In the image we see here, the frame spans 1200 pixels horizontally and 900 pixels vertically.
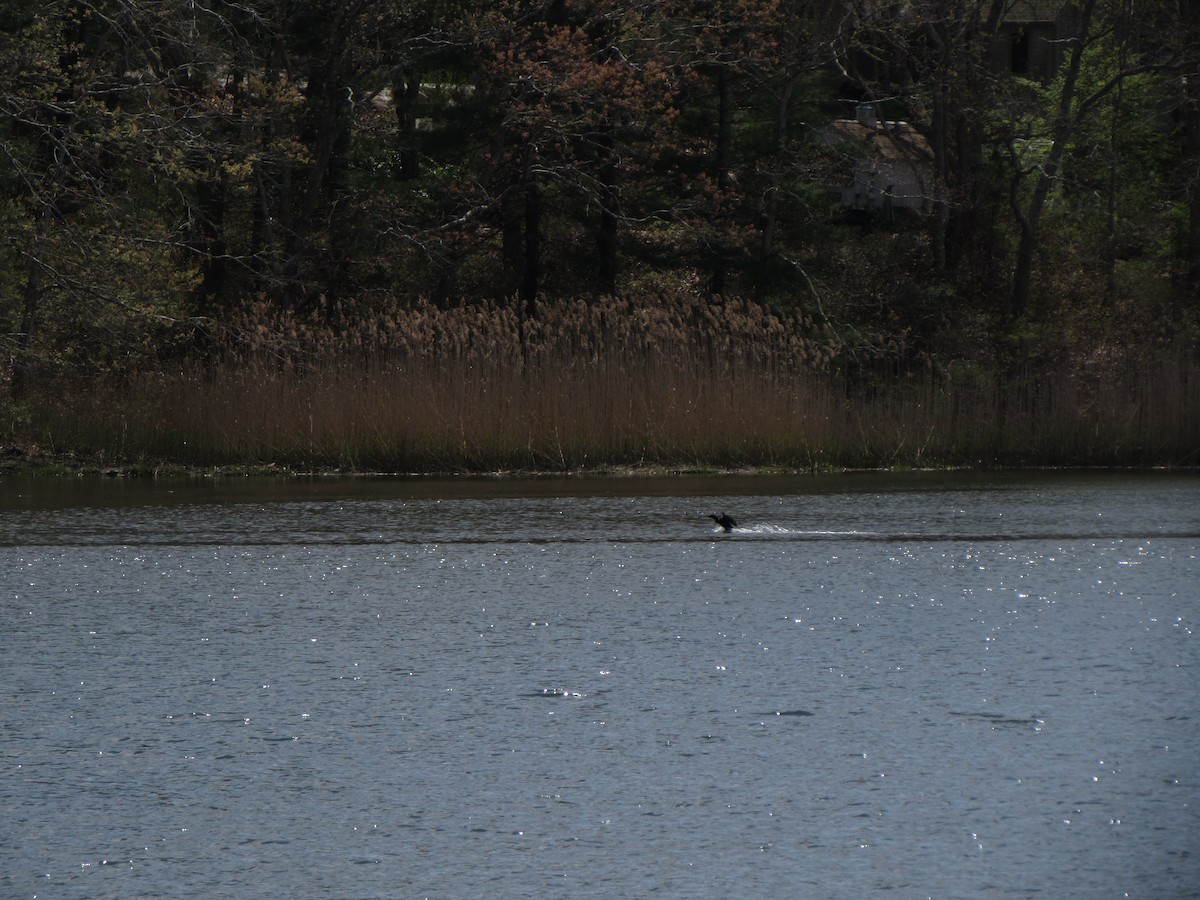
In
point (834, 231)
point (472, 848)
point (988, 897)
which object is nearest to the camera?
point (988, 897)

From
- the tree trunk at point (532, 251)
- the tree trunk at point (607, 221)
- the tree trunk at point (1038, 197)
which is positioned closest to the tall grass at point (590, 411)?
the tree trunk at point (607, 221)

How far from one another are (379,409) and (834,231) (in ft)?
38.3

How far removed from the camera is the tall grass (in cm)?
1608

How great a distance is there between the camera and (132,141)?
63.0ft

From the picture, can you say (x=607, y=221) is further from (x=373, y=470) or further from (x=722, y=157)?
(x=373, y=470)

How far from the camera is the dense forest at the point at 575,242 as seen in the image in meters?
16.4

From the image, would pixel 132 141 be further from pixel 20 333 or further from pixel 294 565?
pixel 294 565

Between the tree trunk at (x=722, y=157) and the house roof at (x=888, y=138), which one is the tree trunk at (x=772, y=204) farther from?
the house roof at (x=888, y=138)

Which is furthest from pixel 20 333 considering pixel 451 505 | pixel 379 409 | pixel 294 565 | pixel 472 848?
pixel 472 848

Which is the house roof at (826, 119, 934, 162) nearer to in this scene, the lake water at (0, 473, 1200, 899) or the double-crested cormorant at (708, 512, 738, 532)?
the double-crested cormorant at (708, 512, 738, 532)

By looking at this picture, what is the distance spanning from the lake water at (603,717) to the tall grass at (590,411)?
654cm

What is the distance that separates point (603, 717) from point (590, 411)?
11.2m

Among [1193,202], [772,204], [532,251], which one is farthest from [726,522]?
[1193,202]

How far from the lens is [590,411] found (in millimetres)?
16047
